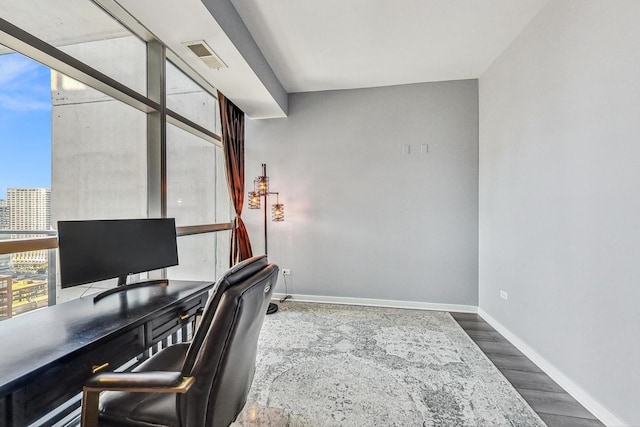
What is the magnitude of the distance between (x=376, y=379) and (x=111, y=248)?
212cm

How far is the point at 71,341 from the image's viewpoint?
44.9 inches

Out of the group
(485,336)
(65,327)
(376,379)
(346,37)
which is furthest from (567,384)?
(346,37)

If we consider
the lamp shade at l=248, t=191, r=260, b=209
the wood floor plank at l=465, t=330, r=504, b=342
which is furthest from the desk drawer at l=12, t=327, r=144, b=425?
the wood floor plank at l=465, t=330, r=504, b=342

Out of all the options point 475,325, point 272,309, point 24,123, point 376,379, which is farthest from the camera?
point 272,309

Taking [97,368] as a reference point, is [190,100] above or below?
above

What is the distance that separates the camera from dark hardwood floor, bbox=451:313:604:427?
1748 mm

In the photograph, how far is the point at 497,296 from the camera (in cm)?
311

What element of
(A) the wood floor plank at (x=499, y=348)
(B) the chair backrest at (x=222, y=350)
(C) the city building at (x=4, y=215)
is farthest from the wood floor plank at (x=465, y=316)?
(C) the city building at (x=4, y=215)

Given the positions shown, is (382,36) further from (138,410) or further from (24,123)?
(138,410)

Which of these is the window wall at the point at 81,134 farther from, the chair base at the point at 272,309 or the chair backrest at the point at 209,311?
the chair backrest at the point at 209,311

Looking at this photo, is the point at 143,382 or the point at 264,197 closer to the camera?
the point at 143,382

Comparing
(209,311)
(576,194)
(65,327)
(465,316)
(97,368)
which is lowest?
(465,316)

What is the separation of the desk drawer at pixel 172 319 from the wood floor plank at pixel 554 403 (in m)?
2.41

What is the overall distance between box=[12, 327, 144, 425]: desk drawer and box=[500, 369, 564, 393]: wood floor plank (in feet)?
8.66
